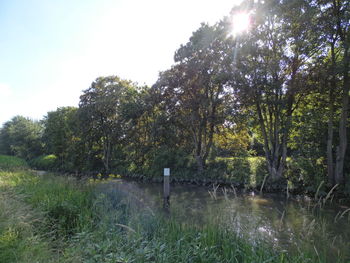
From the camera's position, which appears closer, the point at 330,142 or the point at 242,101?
the point at 330,142

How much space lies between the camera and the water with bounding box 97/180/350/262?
9.84 feet

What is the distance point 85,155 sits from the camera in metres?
18.5

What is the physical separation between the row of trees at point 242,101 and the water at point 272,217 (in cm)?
274

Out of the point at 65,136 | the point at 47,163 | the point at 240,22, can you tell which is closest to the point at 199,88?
the point at 240,22

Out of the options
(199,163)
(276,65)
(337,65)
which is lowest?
(199,163)

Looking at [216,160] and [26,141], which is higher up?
[26,141]

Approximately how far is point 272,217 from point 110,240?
494cm

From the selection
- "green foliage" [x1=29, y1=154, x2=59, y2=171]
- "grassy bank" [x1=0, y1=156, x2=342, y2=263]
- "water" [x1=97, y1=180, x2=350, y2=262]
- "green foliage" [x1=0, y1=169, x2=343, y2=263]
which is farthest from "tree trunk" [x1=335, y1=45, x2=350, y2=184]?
"green foliage" [x1=29, y1=154, x2=59, y2=171]

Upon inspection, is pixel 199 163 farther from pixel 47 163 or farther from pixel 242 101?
pixel 47 163

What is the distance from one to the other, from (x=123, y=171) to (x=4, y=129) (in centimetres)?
3663

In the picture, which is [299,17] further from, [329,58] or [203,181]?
[203,181]

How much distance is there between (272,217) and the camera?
19.2 feet

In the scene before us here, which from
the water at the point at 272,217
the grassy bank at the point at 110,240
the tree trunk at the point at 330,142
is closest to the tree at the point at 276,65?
the tree trunk at the point at 330,142

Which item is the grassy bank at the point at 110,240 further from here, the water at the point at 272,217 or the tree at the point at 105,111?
the tree at the point at 105,111
